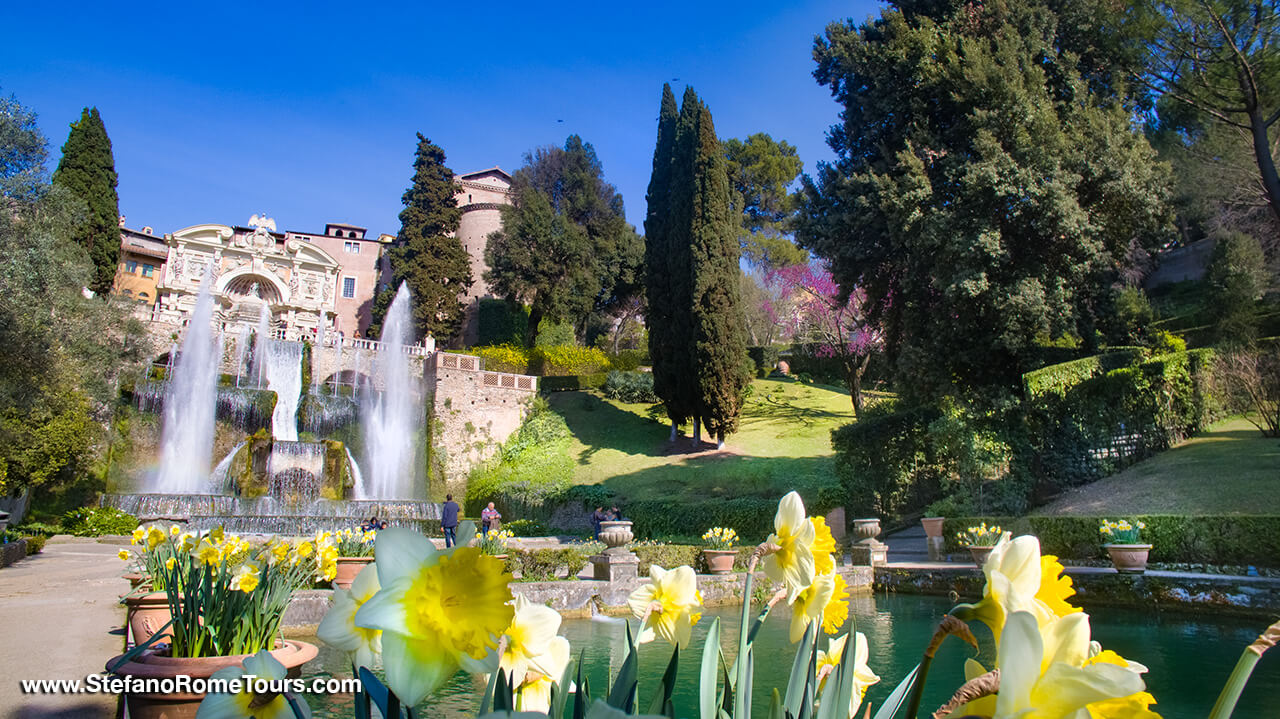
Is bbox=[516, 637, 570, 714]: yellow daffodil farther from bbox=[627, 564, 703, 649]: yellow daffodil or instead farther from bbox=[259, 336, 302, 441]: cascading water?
bbox=[259, 336, 302, 441]: cascading water

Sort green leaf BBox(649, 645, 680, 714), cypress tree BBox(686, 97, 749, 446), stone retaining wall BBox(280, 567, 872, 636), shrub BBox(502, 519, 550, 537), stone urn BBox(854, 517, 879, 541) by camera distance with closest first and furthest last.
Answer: green leaf BBox(649, 645, 680, 714) < stone retaining wall BBox(280, 567, 872, 636) < stone urn BBox(854, 517, 879, 541) < shrub BBox(502, 519, 550, 537) < cypress tree BBox(686, 97, 749, 446)

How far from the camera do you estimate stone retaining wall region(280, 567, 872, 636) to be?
805 centimetres

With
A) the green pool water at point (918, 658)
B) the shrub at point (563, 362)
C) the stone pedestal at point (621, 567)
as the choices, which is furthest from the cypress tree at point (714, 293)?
the green pool water at point (918, 658)

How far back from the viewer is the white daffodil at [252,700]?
41.5 inches

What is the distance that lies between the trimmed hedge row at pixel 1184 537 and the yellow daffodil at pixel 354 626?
1071 centimetres

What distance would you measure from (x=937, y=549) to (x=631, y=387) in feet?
58.1

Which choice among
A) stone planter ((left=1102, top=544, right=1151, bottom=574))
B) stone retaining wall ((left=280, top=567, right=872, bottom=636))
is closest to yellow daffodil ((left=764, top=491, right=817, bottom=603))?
stone retaining wall ((left=280, top=567, right=872, bottom=636))

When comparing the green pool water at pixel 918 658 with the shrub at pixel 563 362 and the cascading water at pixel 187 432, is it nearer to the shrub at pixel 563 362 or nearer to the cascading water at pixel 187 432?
the cascading water at pixel 187 432

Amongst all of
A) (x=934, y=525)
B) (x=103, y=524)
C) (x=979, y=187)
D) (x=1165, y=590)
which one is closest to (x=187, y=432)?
(x=103, y=524)

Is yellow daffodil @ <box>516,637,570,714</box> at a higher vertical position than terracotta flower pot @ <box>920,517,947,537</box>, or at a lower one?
higher

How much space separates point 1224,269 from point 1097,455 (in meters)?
13.1

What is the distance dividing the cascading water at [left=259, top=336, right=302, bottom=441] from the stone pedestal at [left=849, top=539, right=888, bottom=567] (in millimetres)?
21103

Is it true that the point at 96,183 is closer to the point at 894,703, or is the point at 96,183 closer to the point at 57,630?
the point at 57,630

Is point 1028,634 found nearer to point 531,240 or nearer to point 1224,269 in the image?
point 1224,269
